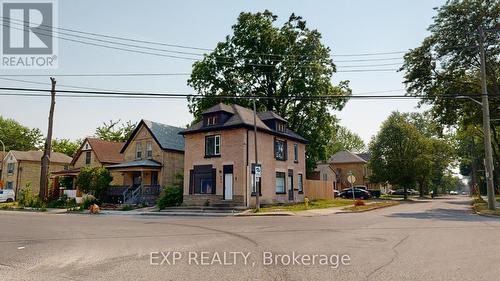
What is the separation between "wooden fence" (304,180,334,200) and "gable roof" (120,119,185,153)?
13691mm

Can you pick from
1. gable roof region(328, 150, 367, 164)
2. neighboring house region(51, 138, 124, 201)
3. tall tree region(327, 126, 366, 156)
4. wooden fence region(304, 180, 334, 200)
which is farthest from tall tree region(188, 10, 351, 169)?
tall tree region(327, 126, 366, 156)

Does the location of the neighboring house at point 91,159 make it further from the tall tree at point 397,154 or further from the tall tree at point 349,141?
the tall tree at point 349,141

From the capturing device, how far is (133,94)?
18.3 m

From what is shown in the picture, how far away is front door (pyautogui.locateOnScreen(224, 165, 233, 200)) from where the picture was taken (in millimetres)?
31953

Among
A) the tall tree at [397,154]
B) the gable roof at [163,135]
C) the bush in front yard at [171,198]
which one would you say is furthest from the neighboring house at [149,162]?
the tall tree at [397,154]

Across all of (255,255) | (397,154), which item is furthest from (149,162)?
(397,154)

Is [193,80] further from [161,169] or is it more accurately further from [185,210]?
[185,210]

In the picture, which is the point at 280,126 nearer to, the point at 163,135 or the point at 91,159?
the point at 163,135

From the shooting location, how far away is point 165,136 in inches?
1671

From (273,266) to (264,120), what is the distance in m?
29.2

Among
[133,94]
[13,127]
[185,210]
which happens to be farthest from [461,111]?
[13,127]

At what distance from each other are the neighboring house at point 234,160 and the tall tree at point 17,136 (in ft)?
221

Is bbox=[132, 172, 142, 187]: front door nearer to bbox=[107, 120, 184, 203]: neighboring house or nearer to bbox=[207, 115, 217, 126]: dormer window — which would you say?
bbox=[107, 120, 184, 203]: neighboring house

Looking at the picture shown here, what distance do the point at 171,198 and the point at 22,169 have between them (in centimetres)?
3838
